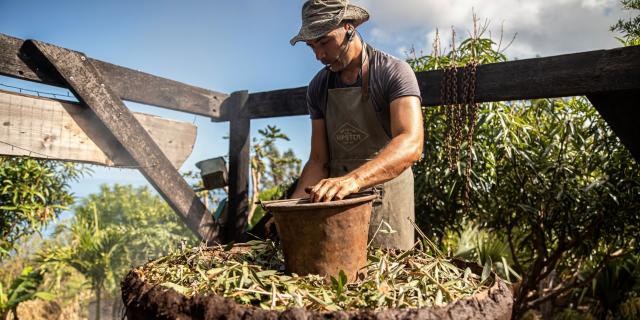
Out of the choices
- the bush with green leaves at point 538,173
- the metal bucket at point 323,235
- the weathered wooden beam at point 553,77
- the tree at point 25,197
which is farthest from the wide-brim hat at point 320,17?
the tree at point 25,197

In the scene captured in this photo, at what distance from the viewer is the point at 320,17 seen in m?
2.46

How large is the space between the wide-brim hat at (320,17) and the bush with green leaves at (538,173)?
7.01 ft

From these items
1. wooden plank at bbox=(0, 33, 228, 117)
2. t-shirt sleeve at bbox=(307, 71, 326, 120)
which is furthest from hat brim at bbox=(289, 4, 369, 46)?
wooden plank at bbox=(0, 33, 228, 117)

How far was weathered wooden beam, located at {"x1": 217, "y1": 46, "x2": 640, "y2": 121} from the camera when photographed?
115 inches

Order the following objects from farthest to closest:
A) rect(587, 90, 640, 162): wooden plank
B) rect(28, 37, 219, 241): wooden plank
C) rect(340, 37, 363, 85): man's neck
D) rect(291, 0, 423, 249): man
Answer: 1. rect(28, 37, 219, 241): wooden plank
2. rect(587, 90, 640, 162): wooden plank
3. rect(340, 37, 363, 85): man's neck
4. rect(291, 0, 423, 249): man

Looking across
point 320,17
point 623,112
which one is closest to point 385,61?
point 320,17

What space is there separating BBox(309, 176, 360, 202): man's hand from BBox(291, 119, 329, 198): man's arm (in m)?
1.10

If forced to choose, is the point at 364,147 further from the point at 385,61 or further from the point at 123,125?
the point at 123,125

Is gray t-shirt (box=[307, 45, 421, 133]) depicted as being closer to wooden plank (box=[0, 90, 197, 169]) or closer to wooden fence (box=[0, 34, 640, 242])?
wooden fence (box=[0, 34, 640, 242])

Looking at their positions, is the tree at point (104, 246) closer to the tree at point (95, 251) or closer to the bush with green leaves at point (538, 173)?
the tree at point (95, 251)

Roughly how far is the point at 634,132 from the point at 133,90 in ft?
12.5

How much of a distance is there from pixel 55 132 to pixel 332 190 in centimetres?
268

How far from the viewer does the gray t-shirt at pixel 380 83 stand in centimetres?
246

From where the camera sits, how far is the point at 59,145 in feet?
11.2
